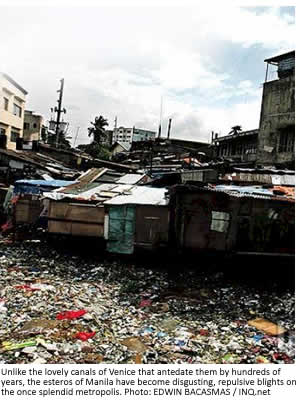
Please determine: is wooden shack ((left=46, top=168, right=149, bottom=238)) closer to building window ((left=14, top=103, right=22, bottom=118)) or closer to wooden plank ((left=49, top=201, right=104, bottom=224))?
wooden plank ((left=49, top=201, right=104, bottom=224))

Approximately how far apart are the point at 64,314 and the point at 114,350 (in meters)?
0.96

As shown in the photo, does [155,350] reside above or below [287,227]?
below

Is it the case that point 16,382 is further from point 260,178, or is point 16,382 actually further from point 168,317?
point 260,178

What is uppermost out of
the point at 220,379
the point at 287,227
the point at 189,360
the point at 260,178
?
the point at 260,178

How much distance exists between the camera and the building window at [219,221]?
5.11 meters

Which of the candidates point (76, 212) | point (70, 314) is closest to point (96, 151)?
point (76, 212)

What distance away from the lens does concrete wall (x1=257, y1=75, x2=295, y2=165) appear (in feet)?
40.3

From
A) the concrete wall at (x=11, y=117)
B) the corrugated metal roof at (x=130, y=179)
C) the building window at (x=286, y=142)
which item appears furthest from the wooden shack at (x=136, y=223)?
the concrete wall at (x=11, y=117)

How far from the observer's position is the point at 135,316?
3887mm

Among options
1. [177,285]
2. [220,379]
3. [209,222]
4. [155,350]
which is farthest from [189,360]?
[209,222]

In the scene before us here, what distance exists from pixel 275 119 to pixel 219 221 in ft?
30.1

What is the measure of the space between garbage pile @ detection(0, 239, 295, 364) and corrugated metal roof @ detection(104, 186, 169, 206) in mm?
1069

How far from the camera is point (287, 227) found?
4965mm

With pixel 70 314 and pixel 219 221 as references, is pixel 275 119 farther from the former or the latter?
pixel 70 314
